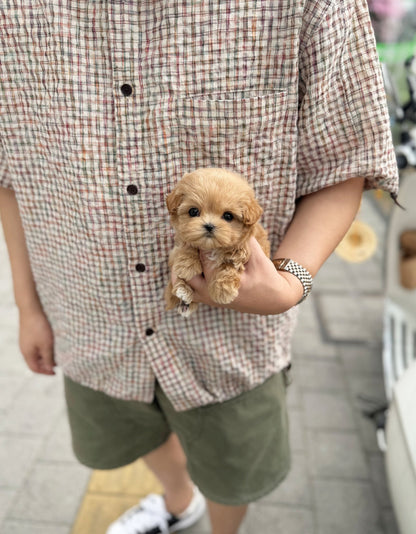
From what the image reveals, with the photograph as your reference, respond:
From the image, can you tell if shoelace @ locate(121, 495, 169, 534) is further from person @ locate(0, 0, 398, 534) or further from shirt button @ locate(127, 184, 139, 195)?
shirt button @ locate(127, 184, 139, 195)

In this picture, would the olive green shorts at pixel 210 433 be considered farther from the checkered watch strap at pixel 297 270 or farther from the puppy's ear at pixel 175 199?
the puppy's ear at pixel 175 199

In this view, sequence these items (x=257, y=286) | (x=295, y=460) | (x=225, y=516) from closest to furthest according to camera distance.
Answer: (x=257, y=286)
(x=225, y=516)
(x=295, y=460)

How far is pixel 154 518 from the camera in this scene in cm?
164

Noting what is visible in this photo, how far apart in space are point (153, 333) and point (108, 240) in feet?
0.79

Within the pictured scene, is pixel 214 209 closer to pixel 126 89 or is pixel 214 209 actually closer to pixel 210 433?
pixel 126 89

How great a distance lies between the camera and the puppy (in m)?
0.66

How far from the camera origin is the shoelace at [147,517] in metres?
1.61

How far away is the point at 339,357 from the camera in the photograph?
2631mm

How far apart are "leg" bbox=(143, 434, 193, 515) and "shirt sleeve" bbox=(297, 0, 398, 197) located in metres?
1.03

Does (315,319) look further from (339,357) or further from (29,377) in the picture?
(29,377)

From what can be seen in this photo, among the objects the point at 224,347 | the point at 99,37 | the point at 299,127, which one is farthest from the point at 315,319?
the point at 99,37

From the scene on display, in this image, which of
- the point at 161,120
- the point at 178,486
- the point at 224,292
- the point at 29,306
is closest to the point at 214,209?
the point at 224,292

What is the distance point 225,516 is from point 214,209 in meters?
1.09

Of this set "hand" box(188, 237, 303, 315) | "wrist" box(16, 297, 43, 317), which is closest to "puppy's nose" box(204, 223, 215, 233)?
"hand" box(188, 237, 303, 315)
